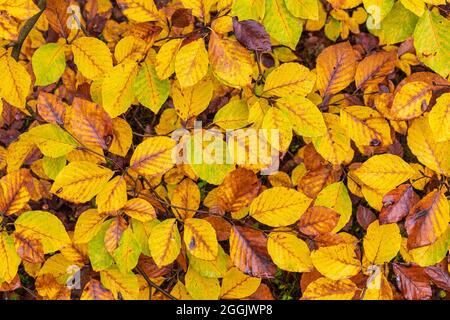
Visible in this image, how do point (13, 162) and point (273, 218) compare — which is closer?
A: point (273, 218)

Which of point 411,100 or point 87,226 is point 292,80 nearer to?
point 411,100

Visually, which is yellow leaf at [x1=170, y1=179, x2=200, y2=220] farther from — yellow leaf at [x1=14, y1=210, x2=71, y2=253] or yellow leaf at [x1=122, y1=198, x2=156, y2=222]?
yellow leaf at [x1=14, y1=210, x2=71, y2=253]

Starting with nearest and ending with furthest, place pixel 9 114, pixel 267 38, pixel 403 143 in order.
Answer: pixel 267 38
pixel 9 114
pixel 403 143

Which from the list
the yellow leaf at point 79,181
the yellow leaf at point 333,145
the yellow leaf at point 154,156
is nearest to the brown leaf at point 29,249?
the yellow leaf at point 79,181

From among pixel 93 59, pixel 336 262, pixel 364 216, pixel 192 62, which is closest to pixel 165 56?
pixel 192 62

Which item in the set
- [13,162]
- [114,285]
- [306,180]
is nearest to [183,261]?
[114,285]
